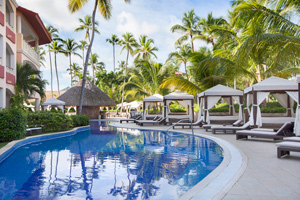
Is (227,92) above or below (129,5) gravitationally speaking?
below

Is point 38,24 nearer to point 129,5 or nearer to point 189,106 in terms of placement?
point 129,5

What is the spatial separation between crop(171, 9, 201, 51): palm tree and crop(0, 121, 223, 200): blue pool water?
72.6 feet

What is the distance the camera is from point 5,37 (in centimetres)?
1366

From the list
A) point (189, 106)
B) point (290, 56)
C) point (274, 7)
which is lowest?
point (189, 106)

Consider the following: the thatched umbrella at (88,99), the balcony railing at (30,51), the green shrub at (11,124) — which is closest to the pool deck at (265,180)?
the green shrub at (11,124)

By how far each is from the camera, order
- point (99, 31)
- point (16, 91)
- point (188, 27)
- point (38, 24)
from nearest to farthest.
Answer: point (16, 91) < point (38, 24) < point (188, 27) < point (99, 31)

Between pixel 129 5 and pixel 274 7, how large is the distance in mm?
11200

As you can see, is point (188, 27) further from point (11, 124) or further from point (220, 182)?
point (220, 182)

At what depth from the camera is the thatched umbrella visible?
2753cm

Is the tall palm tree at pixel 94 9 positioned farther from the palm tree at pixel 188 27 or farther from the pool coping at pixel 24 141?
the palm tree at pixel 188 27

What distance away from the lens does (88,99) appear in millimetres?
28047

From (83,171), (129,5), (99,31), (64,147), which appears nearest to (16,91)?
(64,147)

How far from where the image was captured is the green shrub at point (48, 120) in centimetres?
1200

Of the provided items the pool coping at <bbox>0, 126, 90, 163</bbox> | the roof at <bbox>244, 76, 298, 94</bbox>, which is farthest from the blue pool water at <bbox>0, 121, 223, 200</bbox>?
the roof at <bbox>244, 76, 298, 94</bbox>
